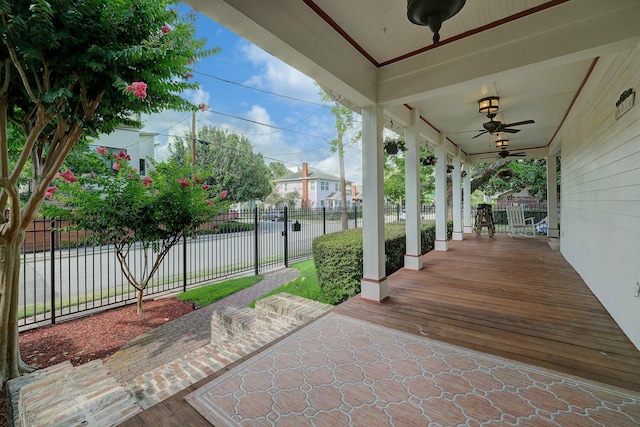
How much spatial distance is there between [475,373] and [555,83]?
398cm

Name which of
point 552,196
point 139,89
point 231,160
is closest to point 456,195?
point 552,196

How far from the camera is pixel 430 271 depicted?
4.47 meters

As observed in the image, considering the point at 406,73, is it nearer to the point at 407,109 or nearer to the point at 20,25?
the point at 407,109

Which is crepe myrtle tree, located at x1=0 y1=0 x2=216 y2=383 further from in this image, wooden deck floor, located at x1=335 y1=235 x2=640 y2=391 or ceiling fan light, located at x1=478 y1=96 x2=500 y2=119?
ceiling fan light, located at x1=478 y1=96 x2=500 y2=119

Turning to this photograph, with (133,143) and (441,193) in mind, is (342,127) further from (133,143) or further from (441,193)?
(133,143)

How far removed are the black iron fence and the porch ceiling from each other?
3.60 meters

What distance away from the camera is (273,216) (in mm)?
7152

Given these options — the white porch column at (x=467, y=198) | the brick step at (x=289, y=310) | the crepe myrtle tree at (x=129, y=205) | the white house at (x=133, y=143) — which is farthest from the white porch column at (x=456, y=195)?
the white house at (x=133, y=143)

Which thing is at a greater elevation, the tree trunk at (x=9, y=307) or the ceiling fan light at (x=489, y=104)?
the ceiling fan light at (x=489, y=104)

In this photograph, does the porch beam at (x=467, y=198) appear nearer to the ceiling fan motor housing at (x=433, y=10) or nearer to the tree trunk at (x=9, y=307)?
the ceiling fan motor housing at (x=433, y=10)

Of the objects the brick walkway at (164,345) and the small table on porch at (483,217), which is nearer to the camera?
the brick walkway at (164,345)

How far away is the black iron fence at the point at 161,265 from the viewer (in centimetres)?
397

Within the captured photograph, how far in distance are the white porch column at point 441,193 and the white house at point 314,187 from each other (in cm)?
2072

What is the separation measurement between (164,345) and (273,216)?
414 cm
